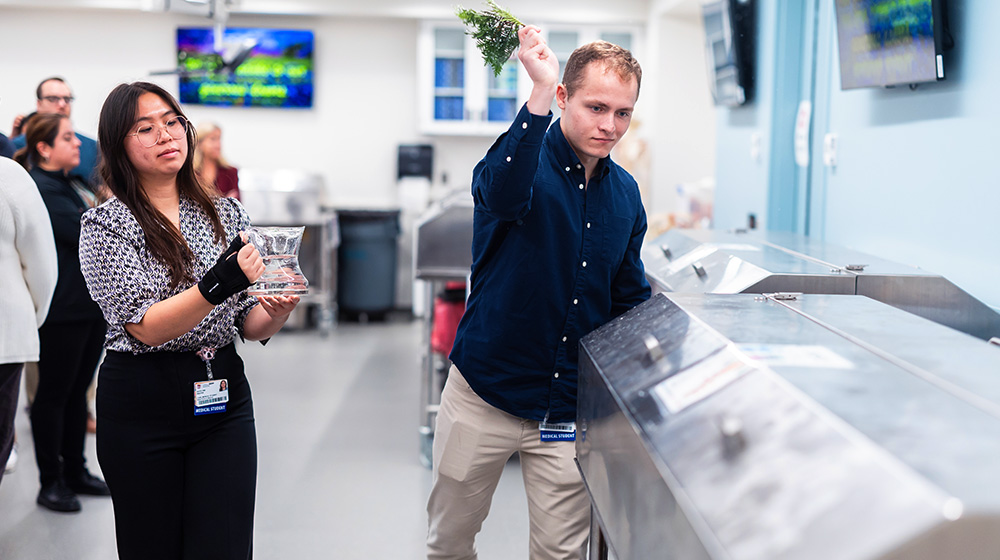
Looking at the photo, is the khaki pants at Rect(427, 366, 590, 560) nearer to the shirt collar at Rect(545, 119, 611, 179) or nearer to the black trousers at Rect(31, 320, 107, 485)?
the shirt collar at Rect(545, 119, 611, 179)

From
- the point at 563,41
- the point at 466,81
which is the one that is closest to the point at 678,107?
the point at 563,41

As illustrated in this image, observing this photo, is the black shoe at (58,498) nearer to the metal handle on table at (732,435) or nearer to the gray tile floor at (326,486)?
the gray tile floor at (326,486)

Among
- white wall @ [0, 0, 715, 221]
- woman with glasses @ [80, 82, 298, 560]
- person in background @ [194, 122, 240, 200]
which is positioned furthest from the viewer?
white wall @ [0, 0, 715, 221]

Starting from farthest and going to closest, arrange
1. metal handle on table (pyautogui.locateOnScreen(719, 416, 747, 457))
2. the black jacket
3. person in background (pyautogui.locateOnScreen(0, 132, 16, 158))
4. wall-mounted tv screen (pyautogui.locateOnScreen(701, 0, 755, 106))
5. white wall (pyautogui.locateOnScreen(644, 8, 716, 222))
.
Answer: white wall (pyautogui.locateOnScreen(644, 8, 716, 222)), wall-mounted tv screen (pyautogui.locateOnScreen(701, 0, 755, 106)), the black jacket, person in background (pyautogui.locateOnScreen(0, 132, 16, 158)), metal handle on table (pyautogui.locateOnScreen(719, 416, 747, 457))

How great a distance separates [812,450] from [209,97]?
7.74 m

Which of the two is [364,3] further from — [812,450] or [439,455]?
[812,450]

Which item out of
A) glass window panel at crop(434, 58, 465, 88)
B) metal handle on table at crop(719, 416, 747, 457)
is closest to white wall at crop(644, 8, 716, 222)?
glass window panel at crop(434, 58, 465, 88)

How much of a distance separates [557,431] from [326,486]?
2011 millimetres

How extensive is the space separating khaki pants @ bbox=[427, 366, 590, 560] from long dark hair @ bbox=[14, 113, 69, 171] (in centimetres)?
222

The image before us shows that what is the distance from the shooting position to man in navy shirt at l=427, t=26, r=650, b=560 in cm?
187

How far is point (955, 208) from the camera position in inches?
97.9

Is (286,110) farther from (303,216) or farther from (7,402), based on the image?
(7,402)

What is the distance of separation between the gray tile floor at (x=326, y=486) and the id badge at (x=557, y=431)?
3.99 feet

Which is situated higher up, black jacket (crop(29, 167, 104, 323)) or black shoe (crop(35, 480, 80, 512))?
black jacket (crop(29, 167, 104, 323))
